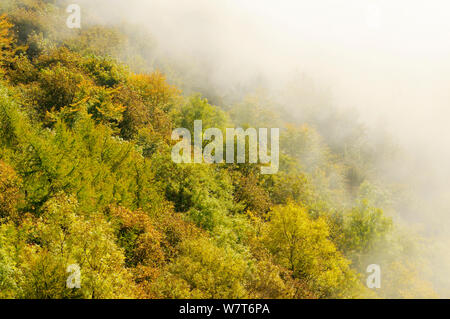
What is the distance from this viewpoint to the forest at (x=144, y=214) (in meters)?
19.6

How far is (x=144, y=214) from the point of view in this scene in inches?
1051

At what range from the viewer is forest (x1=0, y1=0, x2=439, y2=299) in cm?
1961

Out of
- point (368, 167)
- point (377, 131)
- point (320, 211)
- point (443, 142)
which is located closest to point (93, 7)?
point (320, 211)

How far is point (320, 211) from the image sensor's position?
147 feet

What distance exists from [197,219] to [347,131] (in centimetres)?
11067

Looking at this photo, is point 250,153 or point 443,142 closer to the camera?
point 250,153

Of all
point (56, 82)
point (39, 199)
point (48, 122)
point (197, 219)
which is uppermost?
point (56, 82)

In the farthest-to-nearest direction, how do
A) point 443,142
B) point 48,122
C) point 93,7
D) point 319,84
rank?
point 443,142 < point 319,84 < point 93,7 < point 48,122

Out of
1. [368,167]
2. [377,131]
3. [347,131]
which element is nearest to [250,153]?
[368,167]

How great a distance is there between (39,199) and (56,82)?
21775mm

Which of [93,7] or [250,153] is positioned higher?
[93,7]

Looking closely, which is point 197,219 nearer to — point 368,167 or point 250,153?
point 250,153

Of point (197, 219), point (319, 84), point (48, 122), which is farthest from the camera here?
point (319, 84)

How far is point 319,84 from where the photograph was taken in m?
161
